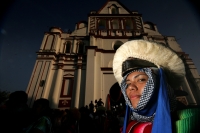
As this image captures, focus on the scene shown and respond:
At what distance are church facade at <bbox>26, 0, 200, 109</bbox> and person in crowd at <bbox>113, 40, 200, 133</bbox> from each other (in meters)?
6.31

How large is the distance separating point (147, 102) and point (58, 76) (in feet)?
28.4

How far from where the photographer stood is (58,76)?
8.63m

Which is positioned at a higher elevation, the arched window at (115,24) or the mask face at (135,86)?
the arched window at (115,24)

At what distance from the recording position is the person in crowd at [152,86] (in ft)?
2.75

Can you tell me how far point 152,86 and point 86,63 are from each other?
8129 millimetres

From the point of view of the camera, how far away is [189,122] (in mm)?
773

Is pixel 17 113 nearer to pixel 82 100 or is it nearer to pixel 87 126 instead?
pixel 87 126

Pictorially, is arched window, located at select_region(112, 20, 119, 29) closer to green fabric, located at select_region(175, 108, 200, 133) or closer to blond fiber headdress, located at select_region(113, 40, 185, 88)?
blond fiber headdress, located at select_region(113, 40, 185, 88)

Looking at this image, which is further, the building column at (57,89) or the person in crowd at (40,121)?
the building column at (57,89)

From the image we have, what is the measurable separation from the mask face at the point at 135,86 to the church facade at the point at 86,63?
6.30 meters

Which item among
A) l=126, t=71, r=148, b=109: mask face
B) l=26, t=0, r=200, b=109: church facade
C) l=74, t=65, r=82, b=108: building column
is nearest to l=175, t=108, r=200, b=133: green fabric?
l=126, t=71, r=148, b=109: mask face

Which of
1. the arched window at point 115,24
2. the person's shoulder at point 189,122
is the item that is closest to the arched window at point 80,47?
the arched window at point 115,24

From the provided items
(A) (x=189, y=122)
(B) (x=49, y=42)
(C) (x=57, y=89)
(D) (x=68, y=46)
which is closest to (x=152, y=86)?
(A) (x=189, y=122)

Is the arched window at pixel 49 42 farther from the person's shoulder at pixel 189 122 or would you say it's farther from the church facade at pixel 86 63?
the person's shoulder at pixel 189 122
